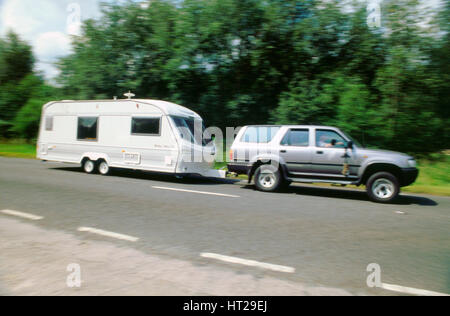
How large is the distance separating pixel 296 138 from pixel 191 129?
4.12 meters

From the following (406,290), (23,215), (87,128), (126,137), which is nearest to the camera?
(406,290)

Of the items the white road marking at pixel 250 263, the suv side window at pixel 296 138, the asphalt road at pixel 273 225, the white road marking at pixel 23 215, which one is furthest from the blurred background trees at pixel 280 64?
the white road marking at pixel 23 215

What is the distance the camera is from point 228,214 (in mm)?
7152

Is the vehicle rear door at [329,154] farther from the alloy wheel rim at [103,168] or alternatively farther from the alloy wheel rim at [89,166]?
the alloy wheel rim at [89,166]

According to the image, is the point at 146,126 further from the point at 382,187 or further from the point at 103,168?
the point at 382,187

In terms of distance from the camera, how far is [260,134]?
1066cm

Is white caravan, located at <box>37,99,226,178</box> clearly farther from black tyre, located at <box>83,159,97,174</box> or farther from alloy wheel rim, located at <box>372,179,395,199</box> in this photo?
alloy wheel rim, located at <box>372,179,395,199</box>

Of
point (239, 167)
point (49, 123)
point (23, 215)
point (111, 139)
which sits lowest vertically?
point (23, 215)

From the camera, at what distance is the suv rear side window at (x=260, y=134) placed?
34.7 ft

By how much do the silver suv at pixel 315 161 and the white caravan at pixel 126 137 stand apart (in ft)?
6.18

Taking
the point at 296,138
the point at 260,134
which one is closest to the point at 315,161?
the point at 296,138

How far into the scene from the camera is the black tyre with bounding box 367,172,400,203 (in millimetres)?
9102

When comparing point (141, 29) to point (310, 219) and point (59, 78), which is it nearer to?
point (59, 78)

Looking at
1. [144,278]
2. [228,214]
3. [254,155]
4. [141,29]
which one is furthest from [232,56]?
[144,278]
